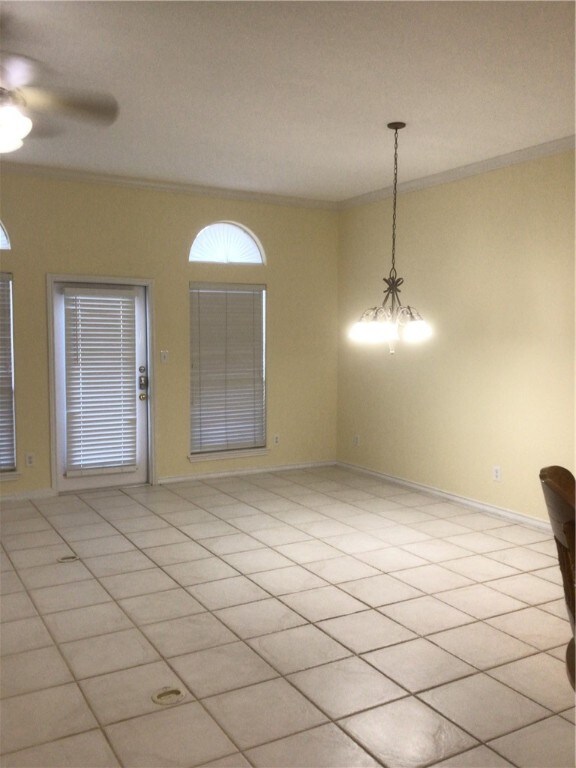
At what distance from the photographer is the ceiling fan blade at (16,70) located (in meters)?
3.26

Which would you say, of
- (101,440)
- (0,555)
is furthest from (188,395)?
(0,555)

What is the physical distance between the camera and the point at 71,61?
331cm

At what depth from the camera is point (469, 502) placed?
5559mm

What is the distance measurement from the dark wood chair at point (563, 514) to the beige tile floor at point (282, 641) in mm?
1068

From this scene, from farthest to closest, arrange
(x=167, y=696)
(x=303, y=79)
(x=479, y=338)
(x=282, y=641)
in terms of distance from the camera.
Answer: (x=479, y=338) < (x=303, y=79) < (x=282, y=641) < (x=167, y=696)

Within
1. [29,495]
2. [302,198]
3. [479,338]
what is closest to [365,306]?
[302,198]

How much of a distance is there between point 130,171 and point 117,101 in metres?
1.82

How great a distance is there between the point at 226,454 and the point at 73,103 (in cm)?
360

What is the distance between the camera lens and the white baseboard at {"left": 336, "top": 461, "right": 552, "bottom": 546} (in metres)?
4.99

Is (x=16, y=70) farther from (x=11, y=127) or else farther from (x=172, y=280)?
(x=172, y=280)

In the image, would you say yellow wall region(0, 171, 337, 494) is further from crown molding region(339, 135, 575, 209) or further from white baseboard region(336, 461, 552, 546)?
white baseboard region(336, 461, 552, 546)

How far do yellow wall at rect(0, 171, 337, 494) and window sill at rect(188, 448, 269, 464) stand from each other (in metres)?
0.05

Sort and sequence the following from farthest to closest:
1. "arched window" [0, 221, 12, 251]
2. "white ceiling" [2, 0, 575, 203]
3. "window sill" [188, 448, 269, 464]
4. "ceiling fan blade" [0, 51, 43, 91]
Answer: "window sill" [188, 448, 269, 464]
"arched window" [0, 221, 12, 251]
"ceiling fan blade" [0, 51, 43, 91]
"white ceiling" [2, 0, 575, 203]

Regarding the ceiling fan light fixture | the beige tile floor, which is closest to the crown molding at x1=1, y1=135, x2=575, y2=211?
the ceiling fan light fixture
